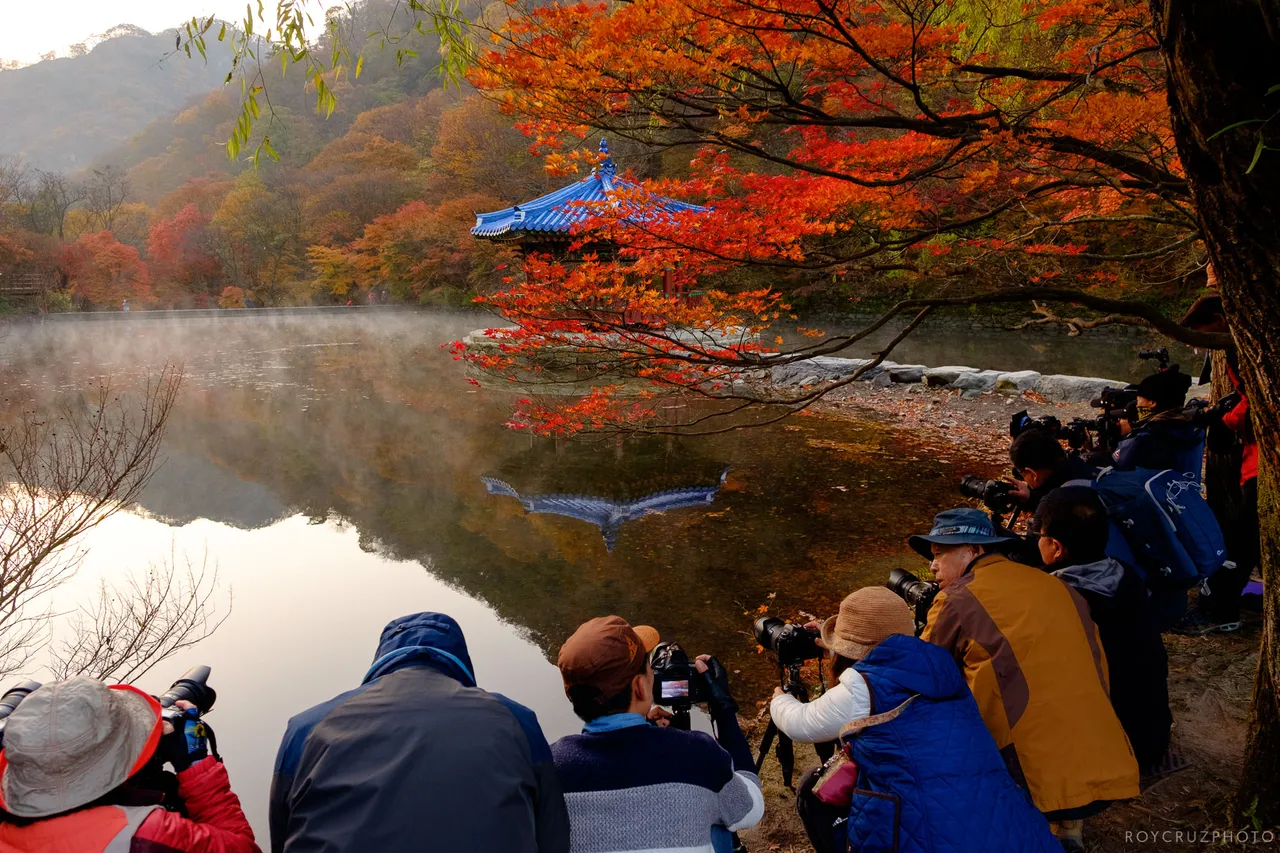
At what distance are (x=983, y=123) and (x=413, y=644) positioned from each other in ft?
10.6

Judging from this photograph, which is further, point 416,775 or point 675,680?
point 675,680

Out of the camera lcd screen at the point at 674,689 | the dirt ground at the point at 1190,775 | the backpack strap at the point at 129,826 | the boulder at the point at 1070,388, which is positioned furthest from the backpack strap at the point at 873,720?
the boulder at the point at 1070,388

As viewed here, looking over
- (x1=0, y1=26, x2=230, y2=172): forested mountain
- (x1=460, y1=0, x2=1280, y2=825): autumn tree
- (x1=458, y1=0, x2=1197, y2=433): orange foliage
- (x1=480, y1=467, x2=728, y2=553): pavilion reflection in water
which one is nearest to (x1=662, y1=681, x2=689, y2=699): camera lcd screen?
(x1=460, y1=0, x2=1280, y2=825): autumn tree

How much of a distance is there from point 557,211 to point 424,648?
11326 mm

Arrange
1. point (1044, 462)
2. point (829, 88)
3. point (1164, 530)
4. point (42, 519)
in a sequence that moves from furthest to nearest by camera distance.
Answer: point (829, 88), point (42, 519), point (1044, 462), point (1164, 530)

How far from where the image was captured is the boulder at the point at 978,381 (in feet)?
33.5

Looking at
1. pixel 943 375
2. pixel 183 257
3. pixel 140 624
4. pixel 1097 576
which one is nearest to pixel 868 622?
pixel 1097 576

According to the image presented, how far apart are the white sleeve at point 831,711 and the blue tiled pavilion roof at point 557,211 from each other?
9.96m

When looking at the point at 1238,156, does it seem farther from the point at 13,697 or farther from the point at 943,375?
the point at 943,375

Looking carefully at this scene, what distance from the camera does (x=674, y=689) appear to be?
1579 mm

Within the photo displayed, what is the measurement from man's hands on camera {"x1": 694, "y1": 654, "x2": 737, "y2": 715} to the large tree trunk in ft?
4.62

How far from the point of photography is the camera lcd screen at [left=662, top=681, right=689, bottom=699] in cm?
157

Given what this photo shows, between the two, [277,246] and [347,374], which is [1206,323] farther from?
[277,246]

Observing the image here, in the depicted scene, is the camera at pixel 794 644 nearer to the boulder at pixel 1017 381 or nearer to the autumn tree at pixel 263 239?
the boulder at pixel 1017 381
